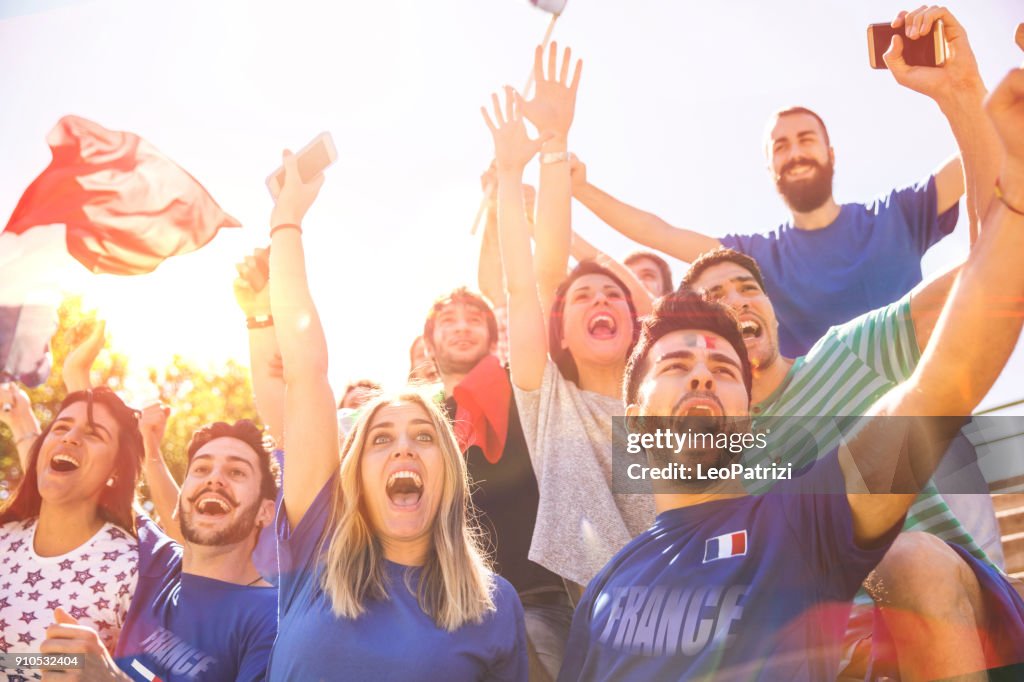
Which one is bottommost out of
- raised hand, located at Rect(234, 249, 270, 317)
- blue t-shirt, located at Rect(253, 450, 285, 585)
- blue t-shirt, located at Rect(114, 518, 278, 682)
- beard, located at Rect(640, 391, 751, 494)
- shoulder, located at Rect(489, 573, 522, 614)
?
blue t-shirt, located at Rect(114, 518, 278, 682)

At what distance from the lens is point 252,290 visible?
387 cm

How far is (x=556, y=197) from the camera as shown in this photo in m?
3.79

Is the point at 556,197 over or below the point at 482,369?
over

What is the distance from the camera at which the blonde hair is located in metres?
2.62

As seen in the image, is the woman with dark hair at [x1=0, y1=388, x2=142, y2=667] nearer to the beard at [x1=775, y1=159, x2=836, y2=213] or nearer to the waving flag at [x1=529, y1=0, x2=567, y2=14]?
the waving flag at [x1=529, y1=0, x2=567, y2=14]

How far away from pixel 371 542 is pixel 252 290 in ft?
5.07

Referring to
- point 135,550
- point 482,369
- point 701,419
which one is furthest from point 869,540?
point 135,550

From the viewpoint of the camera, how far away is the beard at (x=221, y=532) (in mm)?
3389

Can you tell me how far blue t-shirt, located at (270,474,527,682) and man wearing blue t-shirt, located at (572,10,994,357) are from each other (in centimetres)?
183

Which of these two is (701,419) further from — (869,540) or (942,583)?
(942,583)

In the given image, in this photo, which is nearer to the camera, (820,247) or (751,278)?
(751,278)

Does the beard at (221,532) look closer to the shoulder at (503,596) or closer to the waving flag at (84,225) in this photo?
the shoulder at (503,596)

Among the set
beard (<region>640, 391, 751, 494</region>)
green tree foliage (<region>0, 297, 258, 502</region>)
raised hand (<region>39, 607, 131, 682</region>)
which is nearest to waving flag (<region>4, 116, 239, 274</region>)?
green tree foliage (<region>0, 297, 258, 502</region>)

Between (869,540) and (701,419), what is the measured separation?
1.89ft
